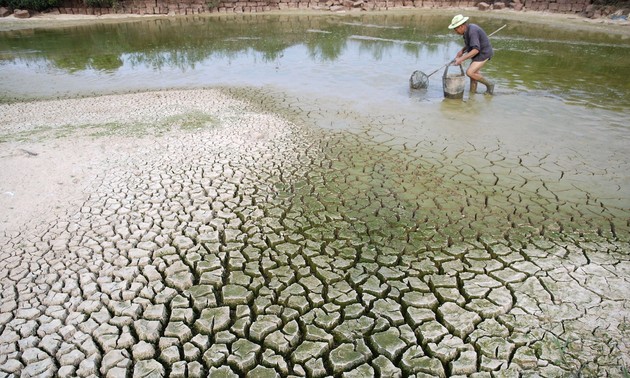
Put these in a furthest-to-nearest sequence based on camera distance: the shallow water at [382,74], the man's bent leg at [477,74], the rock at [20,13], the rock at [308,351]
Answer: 1. the rock at [20,13]
2. the man's bent leg at [477,74]
3. the shallow water at [382,74]
4. the rock at [308,351]

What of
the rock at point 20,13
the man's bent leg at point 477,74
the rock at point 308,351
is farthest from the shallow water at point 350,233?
the rock at point 20,13

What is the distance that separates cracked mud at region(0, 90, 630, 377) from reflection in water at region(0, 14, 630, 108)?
439 cm

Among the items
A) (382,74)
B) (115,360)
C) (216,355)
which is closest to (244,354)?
(216,355)

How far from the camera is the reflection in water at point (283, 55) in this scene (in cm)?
945

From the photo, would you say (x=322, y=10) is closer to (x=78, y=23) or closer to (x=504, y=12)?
(x=504, y=12)

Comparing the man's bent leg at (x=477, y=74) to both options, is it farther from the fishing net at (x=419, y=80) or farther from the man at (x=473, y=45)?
the fishing net at (x=419, y=80)

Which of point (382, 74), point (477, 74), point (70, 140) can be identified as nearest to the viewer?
point (70, 140)

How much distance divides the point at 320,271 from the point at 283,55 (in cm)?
1023

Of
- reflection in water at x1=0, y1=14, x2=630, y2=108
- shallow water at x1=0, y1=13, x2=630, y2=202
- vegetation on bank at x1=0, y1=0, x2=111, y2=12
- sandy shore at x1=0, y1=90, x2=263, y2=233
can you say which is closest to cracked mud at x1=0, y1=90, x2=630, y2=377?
sandy shore at x1=0, y1=90, x2=263, y2=233

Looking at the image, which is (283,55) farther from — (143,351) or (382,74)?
(143,351)

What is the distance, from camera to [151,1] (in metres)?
22.1

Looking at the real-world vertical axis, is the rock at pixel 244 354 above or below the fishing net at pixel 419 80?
below

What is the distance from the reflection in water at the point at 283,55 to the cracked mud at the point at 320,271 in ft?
14.4

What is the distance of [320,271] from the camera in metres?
3.58
